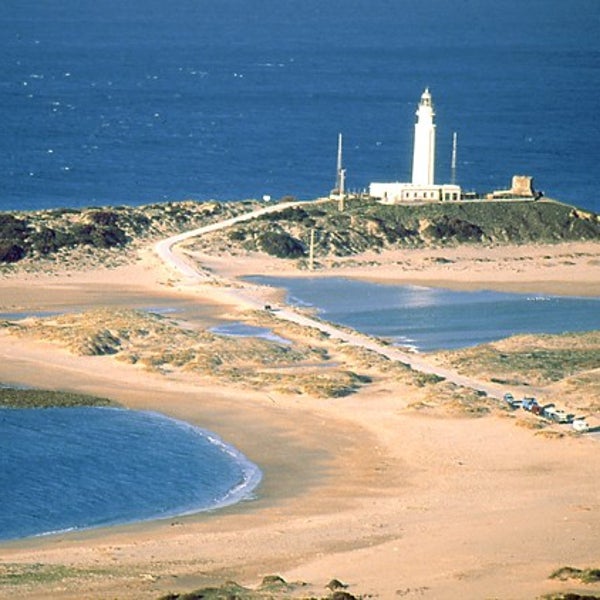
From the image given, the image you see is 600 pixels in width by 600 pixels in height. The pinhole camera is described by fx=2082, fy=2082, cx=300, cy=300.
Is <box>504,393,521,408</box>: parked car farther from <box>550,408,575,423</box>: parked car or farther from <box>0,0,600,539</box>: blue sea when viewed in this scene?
<box>0,0,600,539</box>: blue sea

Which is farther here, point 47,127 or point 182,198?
point 47,127

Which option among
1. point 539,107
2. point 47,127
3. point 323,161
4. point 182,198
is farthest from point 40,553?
point 539,107

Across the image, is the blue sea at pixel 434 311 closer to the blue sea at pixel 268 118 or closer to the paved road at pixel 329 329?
the paved road at pixel 329 329

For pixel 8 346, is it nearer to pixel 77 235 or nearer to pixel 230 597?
pixel 77 235

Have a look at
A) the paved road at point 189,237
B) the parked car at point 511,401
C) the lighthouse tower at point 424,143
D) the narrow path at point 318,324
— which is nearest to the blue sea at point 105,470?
the parked car at point 511,401

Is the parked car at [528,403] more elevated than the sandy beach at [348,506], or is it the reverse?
the parked car at [528,403]

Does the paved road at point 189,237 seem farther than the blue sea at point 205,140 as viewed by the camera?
Yes
